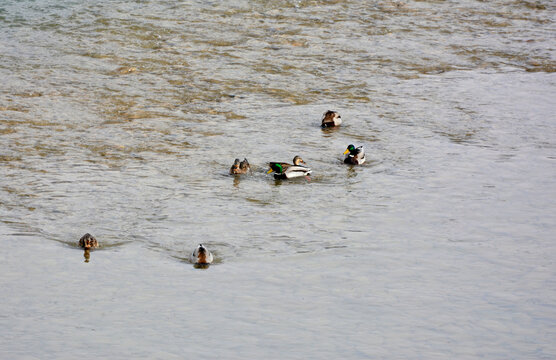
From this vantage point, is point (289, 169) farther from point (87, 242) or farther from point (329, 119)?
point (87, 242)

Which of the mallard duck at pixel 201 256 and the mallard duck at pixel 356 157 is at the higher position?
the mallard duck at pixel 356 157

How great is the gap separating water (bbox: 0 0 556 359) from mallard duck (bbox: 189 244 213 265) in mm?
178

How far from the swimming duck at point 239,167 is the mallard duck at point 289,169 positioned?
404 millimetres

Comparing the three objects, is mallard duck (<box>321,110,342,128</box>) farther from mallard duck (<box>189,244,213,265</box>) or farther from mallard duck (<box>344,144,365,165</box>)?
mallard duck (<box>189,244,213,265</box>)

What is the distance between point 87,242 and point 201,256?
1589 millimetres

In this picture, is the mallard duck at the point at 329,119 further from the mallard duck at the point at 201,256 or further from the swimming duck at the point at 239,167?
the mallard duck at the point at 201,256

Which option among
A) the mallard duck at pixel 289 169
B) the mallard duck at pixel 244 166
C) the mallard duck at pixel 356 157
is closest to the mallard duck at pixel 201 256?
the mallard duck at pixel 289 169

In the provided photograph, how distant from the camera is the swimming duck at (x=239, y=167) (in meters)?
14.4

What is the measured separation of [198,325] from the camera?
9.23 metres

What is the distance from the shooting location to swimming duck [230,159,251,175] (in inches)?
567

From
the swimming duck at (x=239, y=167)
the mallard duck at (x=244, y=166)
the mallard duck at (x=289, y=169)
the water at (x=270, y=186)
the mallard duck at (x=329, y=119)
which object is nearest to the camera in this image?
the water at (x=270, y=186)

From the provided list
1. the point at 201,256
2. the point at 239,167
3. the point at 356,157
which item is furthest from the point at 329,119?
the point at 201,256

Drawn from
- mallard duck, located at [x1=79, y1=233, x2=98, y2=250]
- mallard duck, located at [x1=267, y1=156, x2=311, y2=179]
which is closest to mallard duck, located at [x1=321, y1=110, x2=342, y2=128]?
mallard duck, located at [x1=267, y1=156, x2=311, y2=179]

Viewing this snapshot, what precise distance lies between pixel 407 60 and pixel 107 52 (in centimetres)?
767
